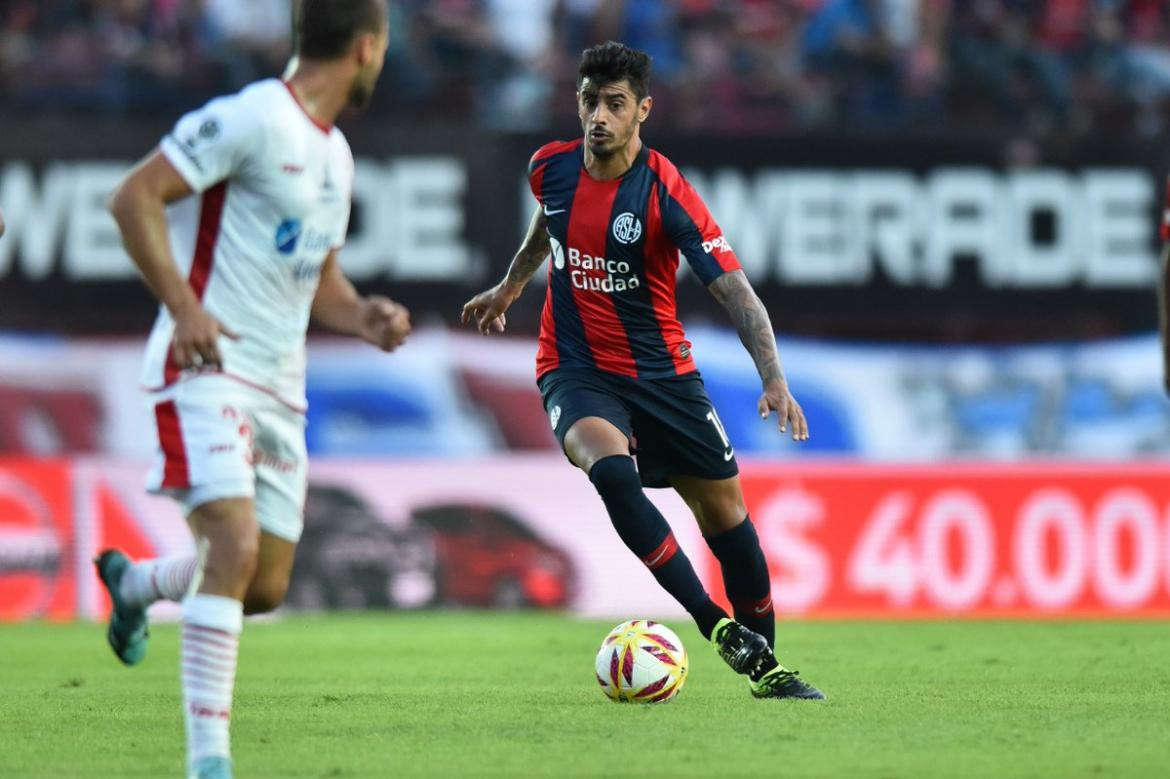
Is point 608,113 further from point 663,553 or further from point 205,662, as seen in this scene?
point 205,662

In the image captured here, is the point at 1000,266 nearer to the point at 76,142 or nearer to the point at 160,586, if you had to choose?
the point at 76,142

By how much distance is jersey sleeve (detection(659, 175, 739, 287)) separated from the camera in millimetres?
7461

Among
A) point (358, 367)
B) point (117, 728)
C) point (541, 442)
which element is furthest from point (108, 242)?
point (117, 728)

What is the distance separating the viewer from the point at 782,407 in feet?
22.5

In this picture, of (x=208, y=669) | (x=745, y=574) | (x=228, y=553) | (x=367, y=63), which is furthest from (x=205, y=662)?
(x=745, y=574)

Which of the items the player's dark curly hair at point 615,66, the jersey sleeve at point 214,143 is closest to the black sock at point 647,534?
the player's dark curly hair at point 615,66

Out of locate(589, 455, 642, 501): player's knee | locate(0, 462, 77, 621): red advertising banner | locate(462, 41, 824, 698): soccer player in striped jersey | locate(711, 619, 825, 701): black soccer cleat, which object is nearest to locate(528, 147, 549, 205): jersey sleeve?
locate(462, 41, 824, 698): soccer player in striped jersey

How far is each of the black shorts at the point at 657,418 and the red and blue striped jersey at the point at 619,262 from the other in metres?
0.07

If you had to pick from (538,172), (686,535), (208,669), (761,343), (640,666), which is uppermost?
(538,172)

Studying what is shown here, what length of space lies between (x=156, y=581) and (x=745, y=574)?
2.73m

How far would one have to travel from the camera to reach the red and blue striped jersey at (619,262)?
25.4 feet

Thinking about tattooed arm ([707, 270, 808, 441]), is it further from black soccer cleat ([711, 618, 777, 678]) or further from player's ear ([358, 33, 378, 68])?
player's ear ([358, 33, 378, 68])

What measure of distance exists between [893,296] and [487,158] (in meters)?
3.30

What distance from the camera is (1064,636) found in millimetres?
11523
